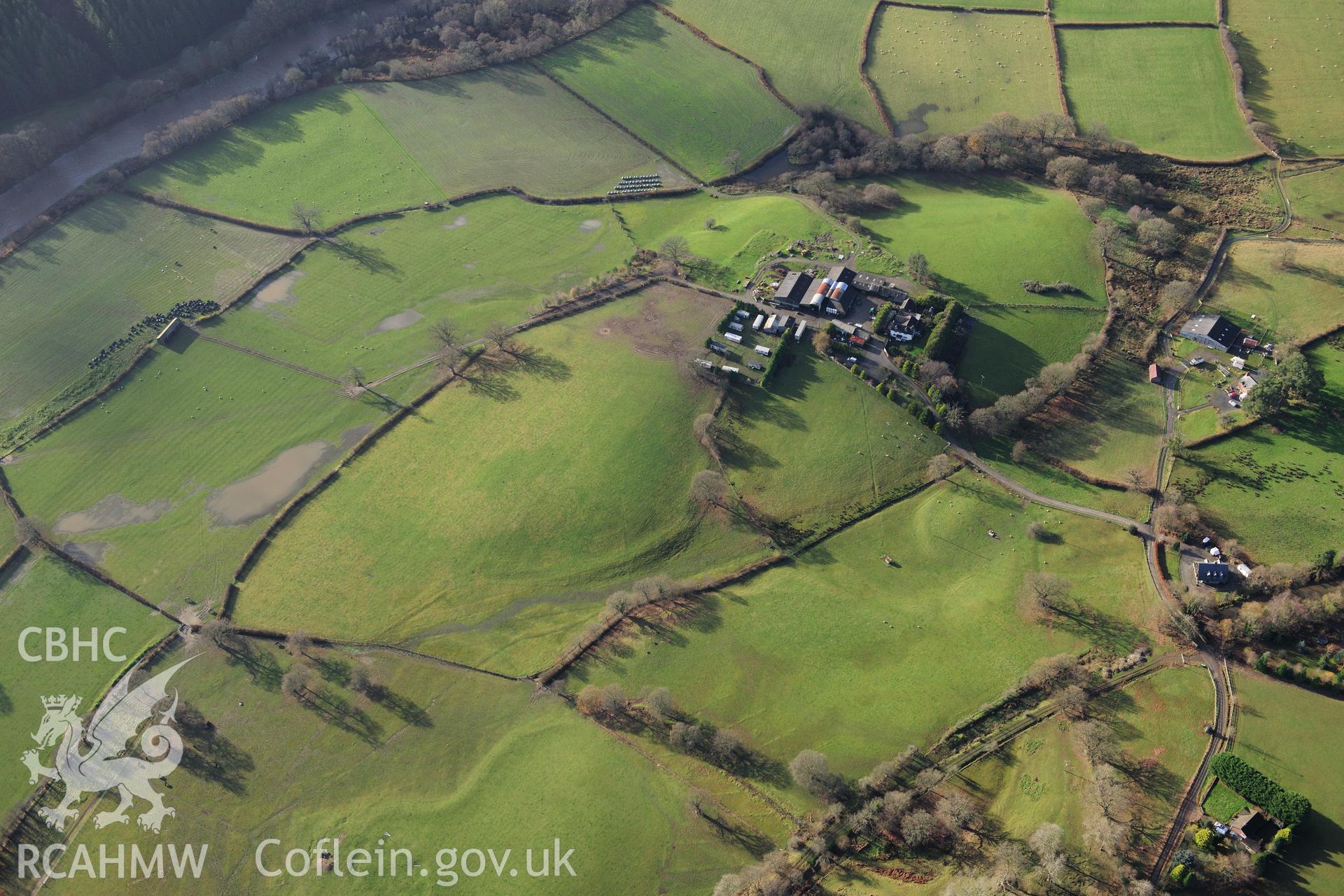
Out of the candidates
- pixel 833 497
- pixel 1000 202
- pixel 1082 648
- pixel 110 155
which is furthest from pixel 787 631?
pixel 110 155

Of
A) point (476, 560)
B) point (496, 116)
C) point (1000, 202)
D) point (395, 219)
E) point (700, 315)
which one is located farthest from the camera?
point (496, 116)

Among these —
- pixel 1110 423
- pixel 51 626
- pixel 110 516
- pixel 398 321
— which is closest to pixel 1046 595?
pixel 1110 423

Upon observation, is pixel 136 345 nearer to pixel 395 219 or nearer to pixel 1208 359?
pixel 395 219

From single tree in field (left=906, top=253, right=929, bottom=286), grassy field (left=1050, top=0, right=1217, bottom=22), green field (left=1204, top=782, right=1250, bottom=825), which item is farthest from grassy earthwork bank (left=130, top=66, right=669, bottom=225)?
→ green field (left=1204, top=782, right=1250, bottom=825)

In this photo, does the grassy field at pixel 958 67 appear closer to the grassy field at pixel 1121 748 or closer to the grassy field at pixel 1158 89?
the grassy field at pixel 1158 89

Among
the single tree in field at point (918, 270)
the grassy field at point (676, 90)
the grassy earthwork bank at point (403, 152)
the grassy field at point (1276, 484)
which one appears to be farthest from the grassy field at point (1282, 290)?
the grassy earthwork bank at point (403, 152)

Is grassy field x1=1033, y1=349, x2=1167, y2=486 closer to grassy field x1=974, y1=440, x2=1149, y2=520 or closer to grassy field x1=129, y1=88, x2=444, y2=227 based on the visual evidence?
grassy field x1=974, y1=440, x2=1149, y2=520

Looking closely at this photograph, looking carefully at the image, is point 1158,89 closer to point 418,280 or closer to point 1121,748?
point 1121,748
